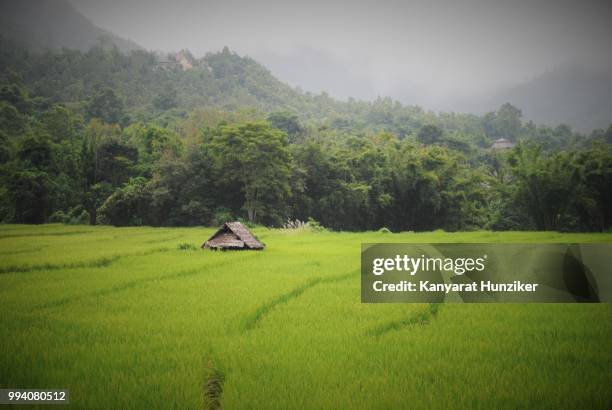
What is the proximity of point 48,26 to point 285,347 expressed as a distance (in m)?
135

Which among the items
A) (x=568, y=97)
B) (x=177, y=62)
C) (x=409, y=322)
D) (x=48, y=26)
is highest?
(x=48, y=26)

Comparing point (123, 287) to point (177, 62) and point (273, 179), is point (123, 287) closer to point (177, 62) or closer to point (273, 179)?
point (273, 179)

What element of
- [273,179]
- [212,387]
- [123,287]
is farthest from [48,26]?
[212,387]

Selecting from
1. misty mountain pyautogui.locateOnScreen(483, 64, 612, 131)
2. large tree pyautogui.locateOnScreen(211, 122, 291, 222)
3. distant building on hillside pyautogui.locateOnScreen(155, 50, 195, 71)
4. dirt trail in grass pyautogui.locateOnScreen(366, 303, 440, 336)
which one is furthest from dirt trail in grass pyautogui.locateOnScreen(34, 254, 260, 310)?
misty mountain pyautogui.locateOnScreen(483, 64, 612, 131)

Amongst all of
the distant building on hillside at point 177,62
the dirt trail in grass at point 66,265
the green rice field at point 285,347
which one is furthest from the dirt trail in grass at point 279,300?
the distant building on hillside at point 177,62

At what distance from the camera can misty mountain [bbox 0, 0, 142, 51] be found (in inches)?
3399

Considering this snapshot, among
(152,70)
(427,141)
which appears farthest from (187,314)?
(152,70)

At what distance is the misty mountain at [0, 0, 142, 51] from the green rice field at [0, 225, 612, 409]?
76.6 meters

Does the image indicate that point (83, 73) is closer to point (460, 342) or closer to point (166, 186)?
point (166, 186)

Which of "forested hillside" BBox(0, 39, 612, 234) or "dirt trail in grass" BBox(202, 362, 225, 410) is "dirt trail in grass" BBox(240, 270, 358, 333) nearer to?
"dirt trail in grass" BBox(202, 362, 225, 410)

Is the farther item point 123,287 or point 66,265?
point 66,265

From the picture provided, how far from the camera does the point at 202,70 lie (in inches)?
3942

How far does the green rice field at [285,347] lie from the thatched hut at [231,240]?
204 inches

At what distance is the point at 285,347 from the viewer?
4.50 meters
